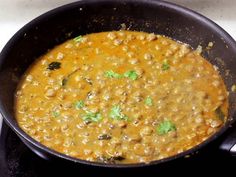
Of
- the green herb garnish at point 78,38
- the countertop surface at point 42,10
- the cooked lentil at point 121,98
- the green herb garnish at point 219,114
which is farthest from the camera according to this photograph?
the countertop surface at point 42,10

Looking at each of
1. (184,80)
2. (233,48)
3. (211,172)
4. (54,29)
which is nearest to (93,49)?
(54,29)

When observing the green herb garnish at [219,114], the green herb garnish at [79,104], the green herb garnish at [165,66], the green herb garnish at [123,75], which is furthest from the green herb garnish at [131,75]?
the green herb garnish at [219,114]

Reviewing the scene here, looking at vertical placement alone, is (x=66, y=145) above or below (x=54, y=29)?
below

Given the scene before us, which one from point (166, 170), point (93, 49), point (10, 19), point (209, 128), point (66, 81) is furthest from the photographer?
point (10, 19)

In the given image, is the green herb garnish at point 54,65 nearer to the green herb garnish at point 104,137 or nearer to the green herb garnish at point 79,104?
the green herb garnish at point 79,104

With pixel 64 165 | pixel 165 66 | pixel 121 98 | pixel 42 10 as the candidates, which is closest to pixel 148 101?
pixel 121 98

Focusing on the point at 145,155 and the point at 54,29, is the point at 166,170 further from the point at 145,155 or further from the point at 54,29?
the point at 54,29
